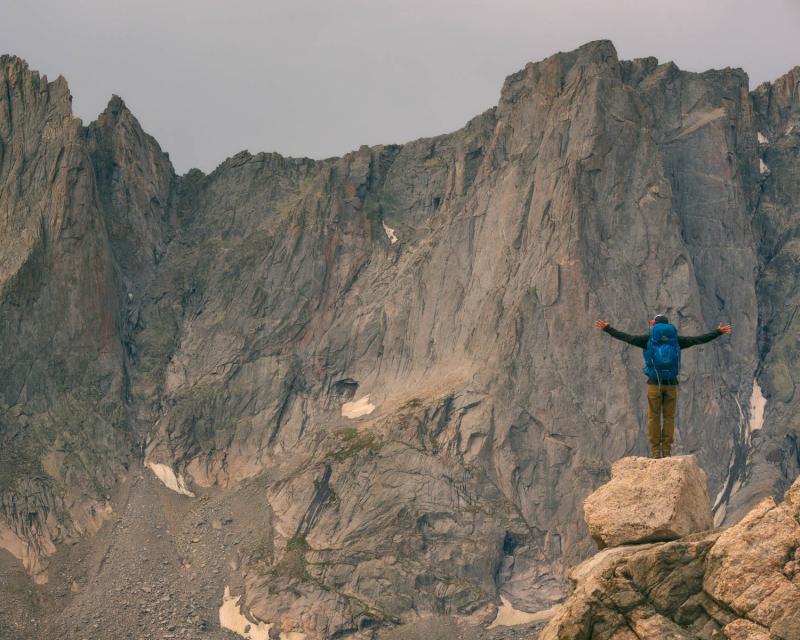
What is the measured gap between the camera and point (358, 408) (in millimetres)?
150250

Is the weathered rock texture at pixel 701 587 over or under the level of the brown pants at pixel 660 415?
under

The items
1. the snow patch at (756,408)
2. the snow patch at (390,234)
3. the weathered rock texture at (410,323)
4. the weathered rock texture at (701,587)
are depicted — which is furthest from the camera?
the snow patch at (390,234)

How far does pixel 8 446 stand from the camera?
469 ft

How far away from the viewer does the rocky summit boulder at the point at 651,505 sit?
2962 centimetres

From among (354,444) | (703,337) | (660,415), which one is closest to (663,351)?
(703,337)

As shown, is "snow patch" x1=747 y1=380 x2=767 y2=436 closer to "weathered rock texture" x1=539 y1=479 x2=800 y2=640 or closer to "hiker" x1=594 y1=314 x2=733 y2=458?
"hiker" x1=594 y1=314 x2=733 y2=458

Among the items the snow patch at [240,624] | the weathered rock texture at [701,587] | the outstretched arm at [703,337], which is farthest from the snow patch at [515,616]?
the weathered rock texture at [701,587]

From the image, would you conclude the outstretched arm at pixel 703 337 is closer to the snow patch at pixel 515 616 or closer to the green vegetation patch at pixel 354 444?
the snow patch at pixel 515 616

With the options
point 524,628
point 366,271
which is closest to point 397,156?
point 366,271

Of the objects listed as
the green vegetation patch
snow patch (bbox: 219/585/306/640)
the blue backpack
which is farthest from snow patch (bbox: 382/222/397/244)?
the blue backpack

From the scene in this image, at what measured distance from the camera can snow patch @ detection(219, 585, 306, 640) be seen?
121 metres

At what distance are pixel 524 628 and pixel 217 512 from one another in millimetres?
36525

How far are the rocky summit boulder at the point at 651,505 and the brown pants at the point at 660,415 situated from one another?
1497mm

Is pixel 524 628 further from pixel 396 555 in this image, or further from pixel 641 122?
pixel 641 122
